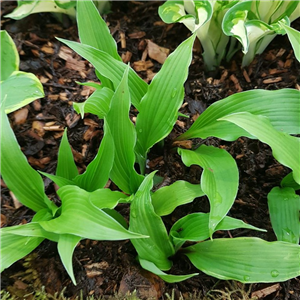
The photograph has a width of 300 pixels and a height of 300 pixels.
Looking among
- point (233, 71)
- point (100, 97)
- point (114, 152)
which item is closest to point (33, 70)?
point (100, 97)

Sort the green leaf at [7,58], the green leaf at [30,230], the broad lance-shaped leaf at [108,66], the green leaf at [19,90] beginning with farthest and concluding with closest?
the green leaf at [7,58] < the green leaf at [19,90] < the broad lance-shaped leaf at [108,66] < the green leaf at [30,230]

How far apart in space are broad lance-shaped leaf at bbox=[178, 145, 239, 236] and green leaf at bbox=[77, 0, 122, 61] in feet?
1.45

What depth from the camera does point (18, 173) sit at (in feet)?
3.31

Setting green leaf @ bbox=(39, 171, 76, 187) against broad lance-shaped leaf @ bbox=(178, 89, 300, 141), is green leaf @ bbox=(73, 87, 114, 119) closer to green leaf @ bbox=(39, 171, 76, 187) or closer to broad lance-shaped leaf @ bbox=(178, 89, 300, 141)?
green leaf @ bbox=(39, 171, 76, 187)

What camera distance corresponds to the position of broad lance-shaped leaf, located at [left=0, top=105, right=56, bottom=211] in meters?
0.97

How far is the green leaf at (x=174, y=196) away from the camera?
0.99 m

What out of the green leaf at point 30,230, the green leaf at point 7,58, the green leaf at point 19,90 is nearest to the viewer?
the green leaf at point 30,230

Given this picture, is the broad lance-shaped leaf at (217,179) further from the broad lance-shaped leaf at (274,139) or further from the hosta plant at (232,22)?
the hosta plant at (232,22)

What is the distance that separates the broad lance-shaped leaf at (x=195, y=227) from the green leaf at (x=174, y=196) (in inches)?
2.6

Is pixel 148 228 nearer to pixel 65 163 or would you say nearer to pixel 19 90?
pixel 65 163

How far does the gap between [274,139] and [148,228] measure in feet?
1.40

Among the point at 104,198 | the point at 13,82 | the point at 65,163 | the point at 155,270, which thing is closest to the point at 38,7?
the point at 13,82

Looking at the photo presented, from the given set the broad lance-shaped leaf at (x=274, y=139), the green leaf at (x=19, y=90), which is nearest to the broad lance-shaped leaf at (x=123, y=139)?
the broad lance-shaped leaf at (x=274, y=139)

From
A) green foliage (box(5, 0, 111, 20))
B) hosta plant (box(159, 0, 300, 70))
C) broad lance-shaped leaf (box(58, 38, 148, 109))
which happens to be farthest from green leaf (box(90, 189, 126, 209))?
green foliage (box(5, 0, 111, 20))
